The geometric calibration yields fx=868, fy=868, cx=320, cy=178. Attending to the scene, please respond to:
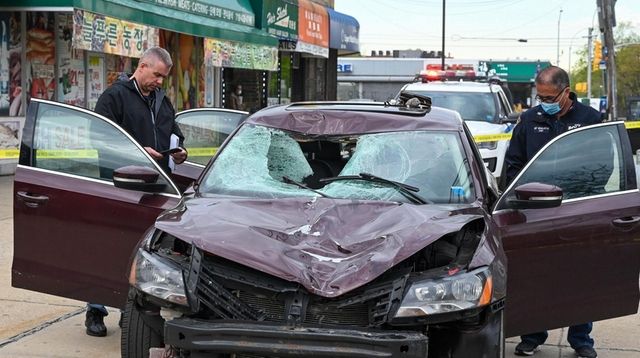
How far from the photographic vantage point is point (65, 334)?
5922mm

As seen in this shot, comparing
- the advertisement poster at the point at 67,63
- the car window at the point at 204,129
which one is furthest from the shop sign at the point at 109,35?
the car window at the point at 204,129

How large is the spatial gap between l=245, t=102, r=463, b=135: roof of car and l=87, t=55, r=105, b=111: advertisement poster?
11.8m

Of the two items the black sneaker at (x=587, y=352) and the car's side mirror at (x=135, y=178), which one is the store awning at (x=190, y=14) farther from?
the black sneaker at (x=587, y=352)

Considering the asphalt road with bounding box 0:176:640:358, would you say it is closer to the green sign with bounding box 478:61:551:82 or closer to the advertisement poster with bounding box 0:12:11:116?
the advertisement poster with bounding box 0:12:11:116

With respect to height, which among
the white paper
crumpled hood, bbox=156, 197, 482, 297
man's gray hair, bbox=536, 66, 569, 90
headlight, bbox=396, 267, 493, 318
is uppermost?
man's gray hair, bbox=536, 66, 569, 90

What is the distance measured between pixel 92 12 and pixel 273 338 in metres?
11.6

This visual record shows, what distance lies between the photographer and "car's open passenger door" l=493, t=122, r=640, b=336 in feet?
15.9

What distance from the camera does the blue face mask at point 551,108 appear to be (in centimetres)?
592

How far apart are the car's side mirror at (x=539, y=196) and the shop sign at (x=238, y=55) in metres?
15.1

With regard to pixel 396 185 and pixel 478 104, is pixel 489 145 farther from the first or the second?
pixel 396 185

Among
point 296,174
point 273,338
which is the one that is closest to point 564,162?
point 296,174

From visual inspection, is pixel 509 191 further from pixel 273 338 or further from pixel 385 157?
pixel 273 338

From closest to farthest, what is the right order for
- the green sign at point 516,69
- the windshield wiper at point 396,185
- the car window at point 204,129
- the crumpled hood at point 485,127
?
the windshield wiper at point 396,185
the car window at point 204,129
the crumpled hood at point 485,127
the green sign at point 516,69

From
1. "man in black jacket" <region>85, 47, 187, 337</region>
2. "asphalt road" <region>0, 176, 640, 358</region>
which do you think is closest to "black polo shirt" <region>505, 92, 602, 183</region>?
"asphalt road" <region>0, 176, 640, 358</region>
